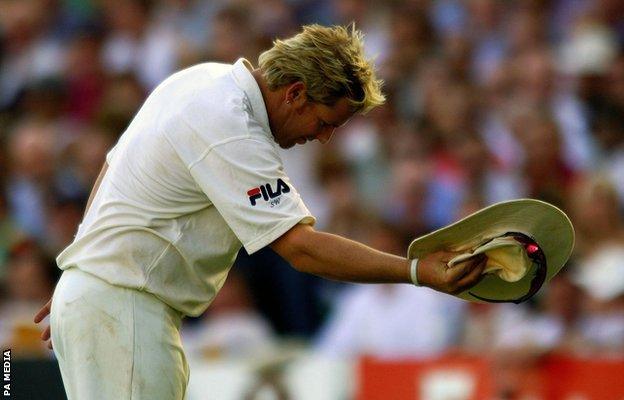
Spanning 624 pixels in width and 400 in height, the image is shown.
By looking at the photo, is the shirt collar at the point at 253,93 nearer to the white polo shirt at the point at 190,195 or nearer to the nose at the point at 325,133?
the white polo shirt at the point at 190,195

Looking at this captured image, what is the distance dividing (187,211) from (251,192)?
324mm

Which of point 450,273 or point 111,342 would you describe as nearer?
point 450,273

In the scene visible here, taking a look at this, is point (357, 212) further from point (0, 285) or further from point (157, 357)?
point (157, 357)

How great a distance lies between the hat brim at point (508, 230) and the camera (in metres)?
4.97

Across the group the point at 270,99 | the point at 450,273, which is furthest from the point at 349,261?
the point at 270,99

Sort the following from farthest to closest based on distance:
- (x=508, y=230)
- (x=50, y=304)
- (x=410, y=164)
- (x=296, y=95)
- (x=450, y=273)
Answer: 1. (x=410, y=164)
2. (x=50, y=304)
3. (x=296, y=95)
4. (x=508, y=230)
5. (x=450, y=273)

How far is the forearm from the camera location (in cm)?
487

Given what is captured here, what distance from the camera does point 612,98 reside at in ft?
28.9

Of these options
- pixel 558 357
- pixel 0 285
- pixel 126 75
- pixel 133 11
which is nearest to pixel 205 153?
pixel 558 357

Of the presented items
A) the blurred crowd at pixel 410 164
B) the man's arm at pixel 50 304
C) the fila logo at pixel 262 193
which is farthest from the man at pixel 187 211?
the blurred crowd at pixel 410 164

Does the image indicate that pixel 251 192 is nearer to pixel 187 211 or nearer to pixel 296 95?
pixel 187 211

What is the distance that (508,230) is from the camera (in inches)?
196

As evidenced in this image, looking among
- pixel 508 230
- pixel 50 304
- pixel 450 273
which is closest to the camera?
pixel 450 273

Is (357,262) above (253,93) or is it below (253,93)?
below
